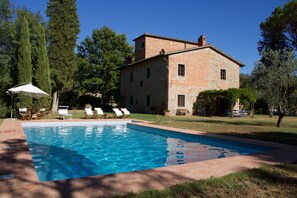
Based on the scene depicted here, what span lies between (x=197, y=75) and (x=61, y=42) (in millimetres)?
14991

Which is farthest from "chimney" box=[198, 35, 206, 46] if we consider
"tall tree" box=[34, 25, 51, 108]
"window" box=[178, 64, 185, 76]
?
"tall tree" box=[34, 25, 51, 108]

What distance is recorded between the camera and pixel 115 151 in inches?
324

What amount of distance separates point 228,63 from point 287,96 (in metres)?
13.1

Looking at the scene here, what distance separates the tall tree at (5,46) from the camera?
16688 millimetres

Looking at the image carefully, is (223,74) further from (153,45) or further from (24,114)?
(24,114)

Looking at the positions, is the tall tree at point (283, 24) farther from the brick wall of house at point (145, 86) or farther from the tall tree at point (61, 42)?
the tall tree at point (61, 42)

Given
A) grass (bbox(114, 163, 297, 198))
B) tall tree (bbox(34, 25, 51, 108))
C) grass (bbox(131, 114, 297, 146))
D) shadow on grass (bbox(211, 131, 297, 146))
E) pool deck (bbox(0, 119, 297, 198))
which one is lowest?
grass (bbox(114, 163, 297, 198))

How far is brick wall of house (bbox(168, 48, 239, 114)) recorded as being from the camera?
22.0m

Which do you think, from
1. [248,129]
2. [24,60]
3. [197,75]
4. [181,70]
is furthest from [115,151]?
[197,75]

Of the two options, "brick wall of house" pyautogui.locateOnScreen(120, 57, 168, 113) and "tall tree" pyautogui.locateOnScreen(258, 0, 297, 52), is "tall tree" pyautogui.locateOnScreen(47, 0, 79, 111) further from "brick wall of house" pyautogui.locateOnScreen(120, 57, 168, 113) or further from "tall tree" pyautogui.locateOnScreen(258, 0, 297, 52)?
"tall tree" pyautogui.locateOnScreen(258, 0, 297, 52)

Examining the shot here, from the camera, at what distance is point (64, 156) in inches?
287

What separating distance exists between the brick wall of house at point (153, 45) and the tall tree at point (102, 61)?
475 cm

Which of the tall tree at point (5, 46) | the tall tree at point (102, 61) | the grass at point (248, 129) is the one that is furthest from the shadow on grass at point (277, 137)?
the tall tree at point (102, 61)

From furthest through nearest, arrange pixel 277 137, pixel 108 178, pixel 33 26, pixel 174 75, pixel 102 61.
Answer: pixel 102 61 → pixel 33 26 → pixel 174 75 → pixel 277 137 → pixel 108 178
